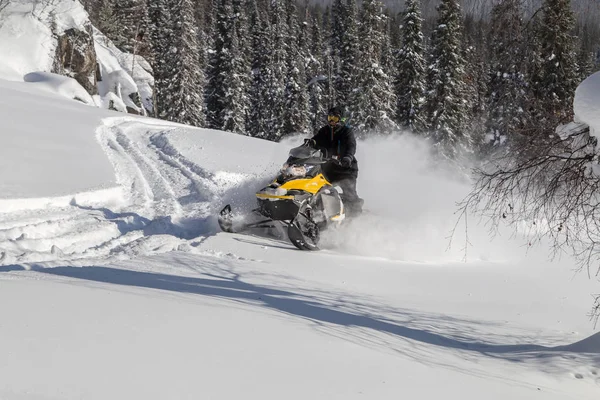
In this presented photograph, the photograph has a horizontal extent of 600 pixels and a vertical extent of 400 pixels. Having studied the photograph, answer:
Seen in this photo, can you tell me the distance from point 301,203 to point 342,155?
5.37 feet

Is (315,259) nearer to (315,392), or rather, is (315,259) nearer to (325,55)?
(315,392)

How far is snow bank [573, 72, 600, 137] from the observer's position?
3.75 meters

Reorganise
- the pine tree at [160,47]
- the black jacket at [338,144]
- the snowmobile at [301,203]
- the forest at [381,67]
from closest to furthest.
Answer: the forest at [381,67]
the snowmobile at [301,203]
the black jacket at [338,144]
the pine tree at [160,47]

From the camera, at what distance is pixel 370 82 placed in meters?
35.5

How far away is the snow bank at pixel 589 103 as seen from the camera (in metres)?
3.75

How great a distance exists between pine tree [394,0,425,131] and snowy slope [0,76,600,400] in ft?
75.5

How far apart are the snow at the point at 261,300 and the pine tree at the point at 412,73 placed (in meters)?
22.3

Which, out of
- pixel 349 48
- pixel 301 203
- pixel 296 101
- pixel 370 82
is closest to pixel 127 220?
pixel 301 203

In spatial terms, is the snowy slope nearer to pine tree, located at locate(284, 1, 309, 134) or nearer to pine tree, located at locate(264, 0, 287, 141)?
pine tree, located at locate(284, 1, 309, 134)

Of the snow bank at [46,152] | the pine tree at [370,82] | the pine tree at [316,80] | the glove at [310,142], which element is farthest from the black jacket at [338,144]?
the pine tree at [316,80]

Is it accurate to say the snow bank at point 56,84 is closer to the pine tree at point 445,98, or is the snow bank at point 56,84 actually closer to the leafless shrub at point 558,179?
the pine tree at point 445,98

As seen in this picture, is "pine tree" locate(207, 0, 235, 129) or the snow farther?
"pine tree" locate(207, 0, 235, 129)

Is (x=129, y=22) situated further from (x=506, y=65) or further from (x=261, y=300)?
(x=506, y=65)

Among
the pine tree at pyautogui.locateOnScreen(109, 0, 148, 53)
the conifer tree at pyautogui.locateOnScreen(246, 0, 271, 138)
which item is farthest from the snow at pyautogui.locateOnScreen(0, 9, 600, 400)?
the pine tree at pyautogui.locateOnScreen(109, 0, 148, 53)
